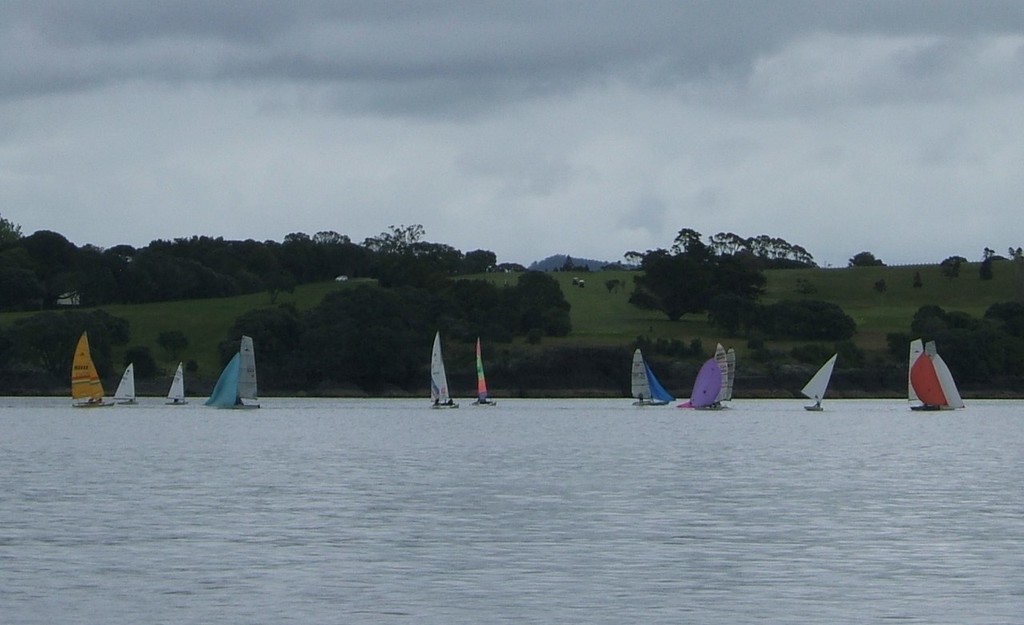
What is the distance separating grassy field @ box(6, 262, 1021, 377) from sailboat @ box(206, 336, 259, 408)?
4086 centimetres

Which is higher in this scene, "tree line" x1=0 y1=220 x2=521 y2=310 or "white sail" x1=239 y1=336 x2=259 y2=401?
"tree line" x1=0 y1=220 x2=521 y2=310

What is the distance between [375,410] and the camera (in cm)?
10338

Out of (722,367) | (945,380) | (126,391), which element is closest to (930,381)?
(945,380)

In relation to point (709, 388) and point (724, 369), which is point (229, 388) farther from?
point (724, 369)

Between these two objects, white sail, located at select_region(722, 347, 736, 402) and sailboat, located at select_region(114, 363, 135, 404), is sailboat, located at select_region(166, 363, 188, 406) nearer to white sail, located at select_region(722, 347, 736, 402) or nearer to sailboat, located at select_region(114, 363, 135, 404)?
sailboat, located at select_region(114, 363, 135, 404)

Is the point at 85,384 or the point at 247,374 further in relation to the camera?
the point at 85,384

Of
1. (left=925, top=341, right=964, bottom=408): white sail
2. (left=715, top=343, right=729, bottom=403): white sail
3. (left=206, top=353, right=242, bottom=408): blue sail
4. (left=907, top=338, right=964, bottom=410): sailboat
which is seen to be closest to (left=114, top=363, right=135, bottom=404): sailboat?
(left=206, top=353, right=242, bottom=408): blue sail

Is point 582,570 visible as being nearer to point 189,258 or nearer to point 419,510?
point 419,510

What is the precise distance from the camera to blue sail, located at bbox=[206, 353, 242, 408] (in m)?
97.6

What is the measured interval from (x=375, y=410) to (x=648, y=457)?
52.7 m

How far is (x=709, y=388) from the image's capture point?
102 meters

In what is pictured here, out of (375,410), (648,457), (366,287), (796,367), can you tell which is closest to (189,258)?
(366,287)

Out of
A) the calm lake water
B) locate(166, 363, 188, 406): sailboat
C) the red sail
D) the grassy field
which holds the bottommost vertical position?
the calm lake water

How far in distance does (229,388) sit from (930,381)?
38885mm
